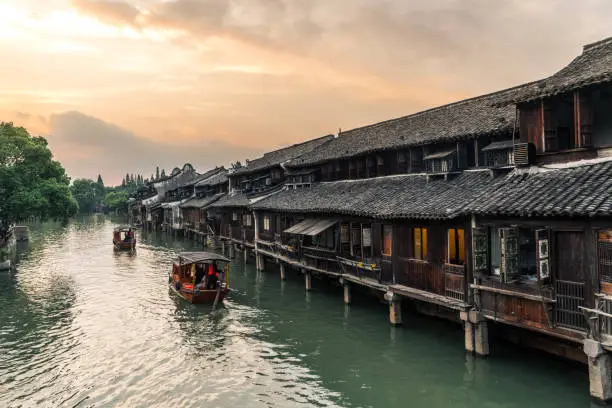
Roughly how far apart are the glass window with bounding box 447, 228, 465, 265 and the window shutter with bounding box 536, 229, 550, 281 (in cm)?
379

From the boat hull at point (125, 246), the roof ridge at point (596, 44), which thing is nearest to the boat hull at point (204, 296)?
the roof ridge at point (596, 44)

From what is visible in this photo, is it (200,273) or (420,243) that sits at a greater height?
(420,243)

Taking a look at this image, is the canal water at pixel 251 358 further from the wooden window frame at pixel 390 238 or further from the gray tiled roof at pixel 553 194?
the gray tiled roof at pixel 553 194

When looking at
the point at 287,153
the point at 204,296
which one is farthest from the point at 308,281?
the point at 287,153

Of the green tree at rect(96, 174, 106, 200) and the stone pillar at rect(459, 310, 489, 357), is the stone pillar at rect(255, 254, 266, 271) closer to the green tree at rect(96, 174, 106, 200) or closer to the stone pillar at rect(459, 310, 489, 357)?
the stone pillar at rect(459, 310, 489, 357)

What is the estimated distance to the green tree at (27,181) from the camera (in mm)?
37781

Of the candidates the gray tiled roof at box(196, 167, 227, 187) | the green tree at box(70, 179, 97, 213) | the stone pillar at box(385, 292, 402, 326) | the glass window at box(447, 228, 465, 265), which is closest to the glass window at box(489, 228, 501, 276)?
the glass window at box(447, 228, 465, 265)

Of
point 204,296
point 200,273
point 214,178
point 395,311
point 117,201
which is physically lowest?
point 204,296

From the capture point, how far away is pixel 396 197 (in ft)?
67.4

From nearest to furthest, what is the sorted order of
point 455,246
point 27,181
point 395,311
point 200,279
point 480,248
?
point 480,248, point 455,246, point 395,311, point 200,279, point 27,181

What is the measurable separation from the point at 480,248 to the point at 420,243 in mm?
3519

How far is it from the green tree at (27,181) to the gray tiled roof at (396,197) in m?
22.8

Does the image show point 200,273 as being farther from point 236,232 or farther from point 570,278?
point 570,278

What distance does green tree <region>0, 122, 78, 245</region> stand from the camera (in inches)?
1487
